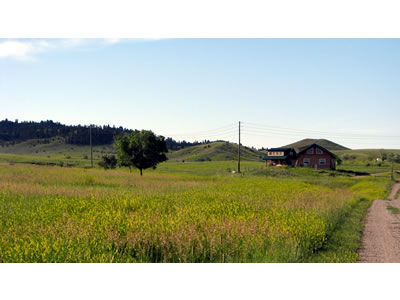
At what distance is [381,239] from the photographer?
12.6m

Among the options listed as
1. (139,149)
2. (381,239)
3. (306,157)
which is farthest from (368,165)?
(381,239)

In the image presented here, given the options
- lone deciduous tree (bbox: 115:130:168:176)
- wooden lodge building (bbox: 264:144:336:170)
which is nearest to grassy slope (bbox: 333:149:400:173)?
wooden lodge building (bbox: 264:144:336:170)

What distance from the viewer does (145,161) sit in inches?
2142

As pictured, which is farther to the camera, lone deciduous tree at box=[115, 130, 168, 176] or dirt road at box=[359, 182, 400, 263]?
lone deciduous tree at box=[115, 130, 168, 176]

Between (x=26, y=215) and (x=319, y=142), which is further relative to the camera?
(x=319, y=142)

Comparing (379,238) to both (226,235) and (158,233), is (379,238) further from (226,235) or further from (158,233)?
(158,233)

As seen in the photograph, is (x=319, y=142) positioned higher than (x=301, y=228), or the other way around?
(x=319, y=142)

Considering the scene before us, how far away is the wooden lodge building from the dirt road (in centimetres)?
3249

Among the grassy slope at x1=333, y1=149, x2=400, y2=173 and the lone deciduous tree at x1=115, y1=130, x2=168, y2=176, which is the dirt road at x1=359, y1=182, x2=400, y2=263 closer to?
the grassy slope at x1=333, y1=149, x2=400, y2=173

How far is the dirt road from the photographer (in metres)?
10.1

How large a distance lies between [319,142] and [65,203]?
4966 cm

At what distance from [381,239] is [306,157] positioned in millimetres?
47122

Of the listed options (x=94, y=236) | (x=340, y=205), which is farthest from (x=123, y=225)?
(x=340, y=205)

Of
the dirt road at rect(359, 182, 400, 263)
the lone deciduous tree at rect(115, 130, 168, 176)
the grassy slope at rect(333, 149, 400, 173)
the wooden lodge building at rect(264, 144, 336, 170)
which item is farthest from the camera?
the lone deciduous tree at rect(115, 130, 168, 176)
